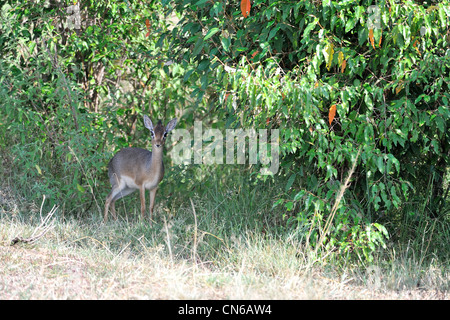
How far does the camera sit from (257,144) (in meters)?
5.54

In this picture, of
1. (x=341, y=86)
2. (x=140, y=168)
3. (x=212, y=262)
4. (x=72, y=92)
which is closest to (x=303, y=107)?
(x=341, y=86)

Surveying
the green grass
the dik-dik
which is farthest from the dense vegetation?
the dik-dik

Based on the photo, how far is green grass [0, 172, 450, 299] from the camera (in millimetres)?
4254

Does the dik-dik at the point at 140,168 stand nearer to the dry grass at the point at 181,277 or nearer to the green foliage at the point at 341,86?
the green foliage at the point at 341,86

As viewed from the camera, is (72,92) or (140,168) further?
(140,168)

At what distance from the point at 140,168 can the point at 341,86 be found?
3.11 m

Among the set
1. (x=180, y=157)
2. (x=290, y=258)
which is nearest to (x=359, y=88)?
(x=290, y=258)

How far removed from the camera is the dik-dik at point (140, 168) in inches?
283

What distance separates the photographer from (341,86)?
5.12 meters

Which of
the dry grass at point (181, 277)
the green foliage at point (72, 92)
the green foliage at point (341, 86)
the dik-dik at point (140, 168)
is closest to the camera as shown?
the dry grass at point (181, 277)

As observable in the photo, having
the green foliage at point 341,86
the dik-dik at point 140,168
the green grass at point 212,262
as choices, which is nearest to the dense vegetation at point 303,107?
the green foliage at point 341,86

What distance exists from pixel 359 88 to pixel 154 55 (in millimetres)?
3132

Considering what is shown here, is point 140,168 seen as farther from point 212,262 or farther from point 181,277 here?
point 181,277

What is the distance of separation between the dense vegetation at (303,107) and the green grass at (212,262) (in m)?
0.16
